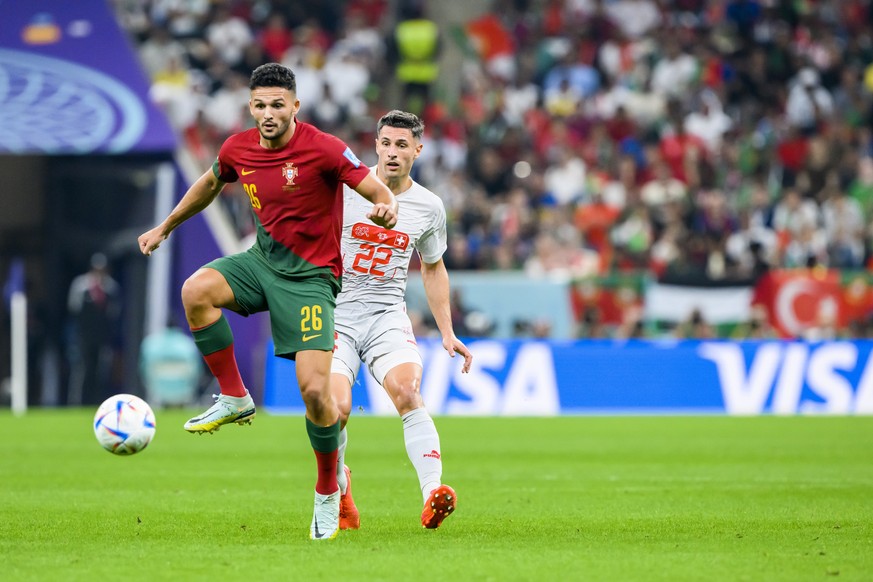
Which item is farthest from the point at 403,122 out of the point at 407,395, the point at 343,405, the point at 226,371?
the point at 226,371

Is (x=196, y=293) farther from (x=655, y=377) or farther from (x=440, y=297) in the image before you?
(x=655, y=377)

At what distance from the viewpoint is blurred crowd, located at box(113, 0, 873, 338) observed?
22.3 m

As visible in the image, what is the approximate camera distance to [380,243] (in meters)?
8.64

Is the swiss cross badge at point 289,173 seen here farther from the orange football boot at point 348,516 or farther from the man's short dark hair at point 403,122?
the orange football boot at point 348,516

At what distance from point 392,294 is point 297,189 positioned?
4.16 feet

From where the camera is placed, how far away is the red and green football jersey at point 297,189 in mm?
7668

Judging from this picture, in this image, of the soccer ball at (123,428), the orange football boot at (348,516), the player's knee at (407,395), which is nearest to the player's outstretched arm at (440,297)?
→ the player's knee at (407,395)

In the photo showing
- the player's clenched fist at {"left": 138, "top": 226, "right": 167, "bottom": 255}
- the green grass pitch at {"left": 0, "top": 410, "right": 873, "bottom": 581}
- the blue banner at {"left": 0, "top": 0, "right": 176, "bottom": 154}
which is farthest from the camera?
the blue banner at {"left": 0, "top": 0, "right": 176, "bottom": 154}

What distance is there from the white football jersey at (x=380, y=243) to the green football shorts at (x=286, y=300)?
0.81 m

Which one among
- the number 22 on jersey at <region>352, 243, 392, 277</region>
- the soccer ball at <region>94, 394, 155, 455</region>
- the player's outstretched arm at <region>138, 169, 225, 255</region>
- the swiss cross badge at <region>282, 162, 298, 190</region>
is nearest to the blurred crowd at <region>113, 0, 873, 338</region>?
the number 22 on jersey at <region>352, 243, 392, 277</region>

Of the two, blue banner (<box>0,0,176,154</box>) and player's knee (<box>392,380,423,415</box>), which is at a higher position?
blue banner (<box>0,0,176,154</box>)

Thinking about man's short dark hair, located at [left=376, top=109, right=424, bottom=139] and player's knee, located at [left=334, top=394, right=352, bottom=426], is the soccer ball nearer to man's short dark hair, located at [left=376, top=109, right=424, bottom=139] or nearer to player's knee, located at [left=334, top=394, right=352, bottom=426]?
player's knee, located at [left=334, top=394, right=352, bottom=426]

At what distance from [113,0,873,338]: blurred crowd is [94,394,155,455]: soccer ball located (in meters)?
13.2

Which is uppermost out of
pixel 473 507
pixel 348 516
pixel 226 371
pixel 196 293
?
pixel 196 293
